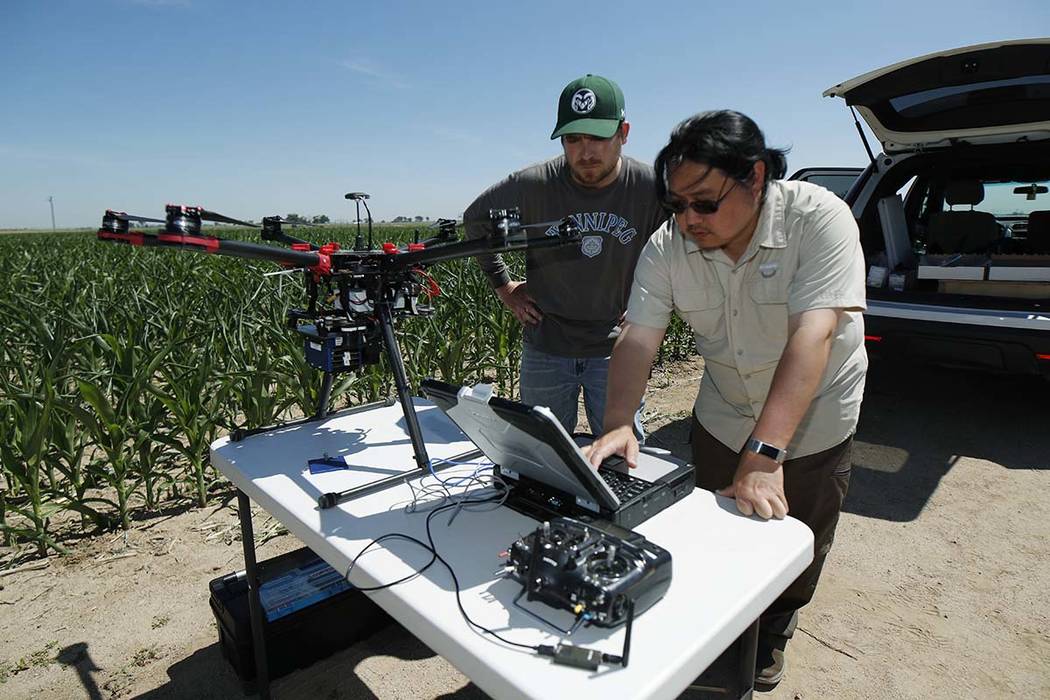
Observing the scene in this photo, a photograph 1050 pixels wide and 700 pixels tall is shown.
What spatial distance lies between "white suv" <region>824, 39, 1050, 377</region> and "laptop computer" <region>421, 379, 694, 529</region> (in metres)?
3.10

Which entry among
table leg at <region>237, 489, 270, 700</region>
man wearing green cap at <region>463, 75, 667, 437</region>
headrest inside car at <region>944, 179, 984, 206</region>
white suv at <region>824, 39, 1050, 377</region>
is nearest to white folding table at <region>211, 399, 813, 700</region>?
table leg at <region>237, 489, 270, 700</region>

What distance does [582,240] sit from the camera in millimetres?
2613

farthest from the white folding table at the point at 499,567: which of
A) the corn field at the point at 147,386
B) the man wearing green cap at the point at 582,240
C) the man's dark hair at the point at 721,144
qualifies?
the corn field at the point at 147,386

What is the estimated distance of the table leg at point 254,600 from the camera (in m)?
2.04

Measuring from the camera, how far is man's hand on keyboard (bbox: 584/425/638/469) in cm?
165

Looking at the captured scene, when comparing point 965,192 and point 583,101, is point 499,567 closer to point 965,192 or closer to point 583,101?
point 583,101

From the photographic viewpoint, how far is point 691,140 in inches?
66.1

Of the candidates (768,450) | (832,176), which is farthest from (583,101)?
(832,176)

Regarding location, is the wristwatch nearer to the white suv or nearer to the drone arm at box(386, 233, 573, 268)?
the drone arm at box(386, 233, 573, 268)

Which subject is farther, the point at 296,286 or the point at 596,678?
the point at 296,286

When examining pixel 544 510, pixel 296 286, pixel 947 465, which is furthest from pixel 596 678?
pixel 296 286

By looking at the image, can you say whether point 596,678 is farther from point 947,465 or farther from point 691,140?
point 947,465

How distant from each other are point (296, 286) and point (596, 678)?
535 cm

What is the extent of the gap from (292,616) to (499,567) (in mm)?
1314
